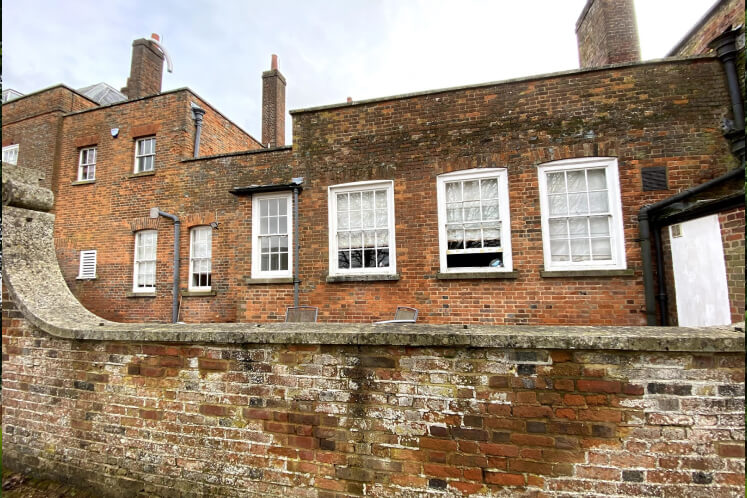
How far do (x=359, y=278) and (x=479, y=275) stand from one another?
7.79 feet

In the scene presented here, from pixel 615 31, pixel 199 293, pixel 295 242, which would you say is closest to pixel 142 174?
pixel 199 293

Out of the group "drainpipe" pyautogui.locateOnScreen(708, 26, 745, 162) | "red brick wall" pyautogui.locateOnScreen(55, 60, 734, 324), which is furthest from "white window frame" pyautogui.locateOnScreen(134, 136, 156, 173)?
"drainpipe" pyautogui.locateOnScreen(708, 26, 745, 162)

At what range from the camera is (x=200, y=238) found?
9.70 m

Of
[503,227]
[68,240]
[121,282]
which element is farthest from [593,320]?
[68,240]

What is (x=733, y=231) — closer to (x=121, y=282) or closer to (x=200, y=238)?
(x=200, y=238)

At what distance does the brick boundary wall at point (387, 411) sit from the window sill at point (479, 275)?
446 centimetres

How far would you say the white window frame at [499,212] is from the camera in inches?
266

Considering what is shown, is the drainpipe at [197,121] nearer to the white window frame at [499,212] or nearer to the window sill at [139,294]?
the window sill at [139,294]

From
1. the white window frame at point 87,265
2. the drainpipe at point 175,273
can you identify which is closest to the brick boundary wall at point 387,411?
the drainpipe at point 175,273

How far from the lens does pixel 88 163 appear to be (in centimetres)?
1159

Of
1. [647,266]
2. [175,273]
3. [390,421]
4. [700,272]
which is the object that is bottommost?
[390,421]

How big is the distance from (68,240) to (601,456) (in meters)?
14.3

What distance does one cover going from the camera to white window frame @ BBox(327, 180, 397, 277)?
24.0 ft

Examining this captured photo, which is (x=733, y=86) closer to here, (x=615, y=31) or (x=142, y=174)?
(x=615, y=31)
